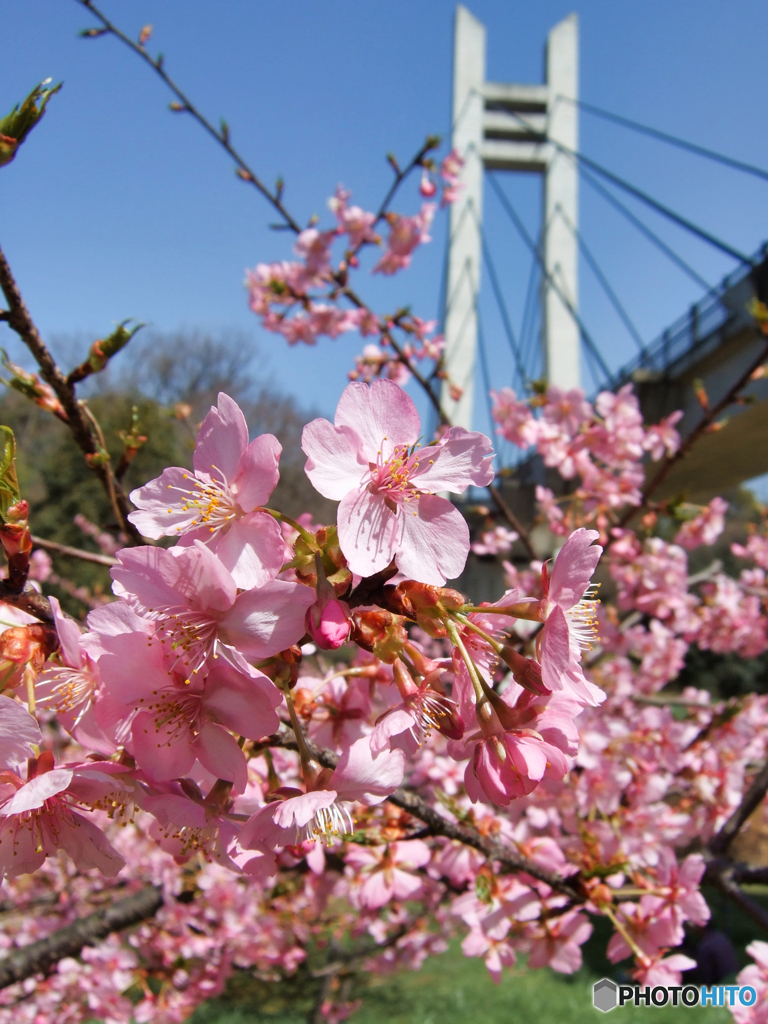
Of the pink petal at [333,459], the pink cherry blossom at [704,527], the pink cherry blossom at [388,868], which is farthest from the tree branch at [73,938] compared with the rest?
the pink cherry blossom at [704,527]

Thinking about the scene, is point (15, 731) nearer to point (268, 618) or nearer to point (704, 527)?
point (268, 618)

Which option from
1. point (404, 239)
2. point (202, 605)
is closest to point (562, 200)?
point (404, 239)

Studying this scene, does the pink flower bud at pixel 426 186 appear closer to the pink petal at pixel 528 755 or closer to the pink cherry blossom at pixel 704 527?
the pink cherry blossom at pixel 704 527

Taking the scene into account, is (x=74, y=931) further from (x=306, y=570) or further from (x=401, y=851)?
(x=306, y=570)

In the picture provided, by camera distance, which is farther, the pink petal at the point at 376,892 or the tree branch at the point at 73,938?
the tree branch at the point at 73,938

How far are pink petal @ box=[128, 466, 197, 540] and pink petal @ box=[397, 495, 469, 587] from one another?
20 centimetres

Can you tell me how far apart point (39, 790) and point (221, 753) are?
0.46ft

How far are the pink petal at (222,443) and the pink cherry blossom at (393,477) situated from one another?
0.07 metres

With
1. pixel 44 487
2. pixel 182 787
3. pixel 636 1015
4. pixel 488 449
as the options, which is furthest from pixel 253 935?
pixel 44 487

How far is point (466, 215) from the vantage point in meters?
7.94

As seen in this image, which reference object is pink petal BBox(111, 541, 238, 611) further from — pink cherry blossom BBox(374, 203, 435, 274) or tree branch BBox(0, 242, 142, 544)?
pink cherry blossom BBox(374, 203, 435, 274)

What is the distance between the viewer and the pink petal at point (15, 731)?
48 centimetres

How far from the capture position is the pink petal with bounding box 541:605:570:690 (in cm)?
53
